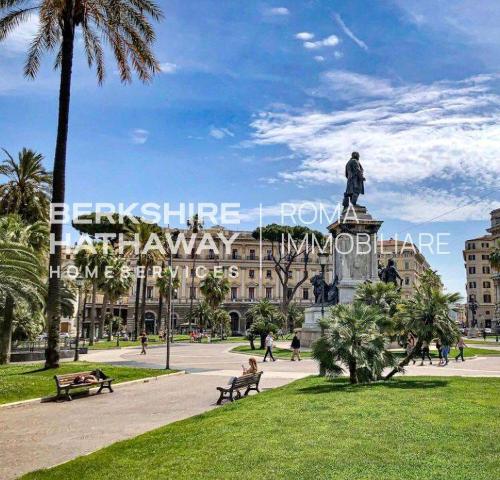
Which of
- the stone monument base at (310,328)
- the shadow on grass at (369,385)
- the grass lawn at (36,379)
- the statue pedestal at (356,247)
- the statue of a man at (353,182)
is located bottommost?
the grass lawn at (36,379)

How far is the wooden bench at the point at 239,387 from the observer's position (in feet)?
45.2

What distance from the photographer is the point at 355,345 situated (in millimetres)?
13500

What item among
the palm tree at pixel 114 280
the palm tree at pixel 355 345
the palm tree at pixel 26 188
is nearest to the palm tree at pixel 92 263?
the palm tree at pixel 114 280

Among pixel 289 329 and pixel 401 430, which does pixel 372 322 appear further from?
pixel 289 329

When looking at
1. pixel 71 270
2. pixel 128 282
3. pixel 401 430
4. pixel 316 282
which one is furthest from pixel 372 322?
pixel 71 270

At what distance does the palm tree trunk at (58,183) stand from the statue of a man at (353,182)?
17.7 meters

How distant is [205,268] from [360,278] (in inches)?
2598

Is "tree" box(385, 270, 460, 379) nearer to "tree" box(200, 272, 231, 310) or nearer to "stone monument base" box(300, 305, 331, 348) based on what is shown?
"stone monument base" box(300, 305, 331, 348)

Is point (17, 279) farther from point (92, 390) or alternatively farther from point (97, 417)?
point (97, 417)

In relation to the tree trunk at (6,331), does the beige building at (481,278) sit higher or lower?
higher

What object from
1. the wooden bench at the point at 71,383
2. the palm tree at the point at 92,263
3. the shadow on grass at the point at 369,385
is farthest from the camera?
the palm tree at the point at 92,263

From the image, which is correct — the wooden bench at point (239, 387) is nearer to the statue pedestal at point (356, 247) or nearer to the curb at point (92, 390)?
the curb at point (92, 390)

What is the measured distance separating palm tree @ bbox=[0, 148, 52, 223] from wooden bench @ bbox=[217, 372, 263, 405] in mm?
27876

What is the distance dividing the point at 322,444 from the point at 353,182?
26.2 metres
